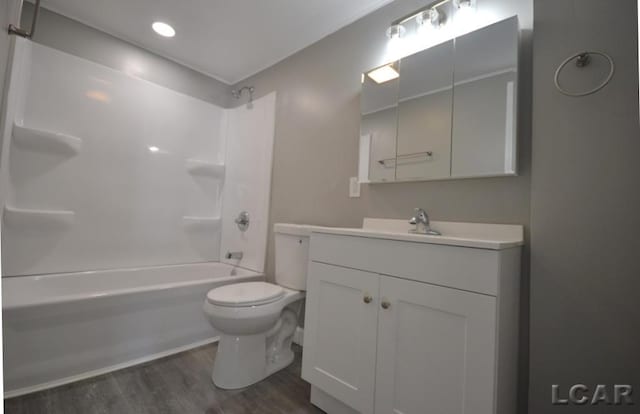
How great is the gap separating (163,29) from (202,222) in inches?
62.0

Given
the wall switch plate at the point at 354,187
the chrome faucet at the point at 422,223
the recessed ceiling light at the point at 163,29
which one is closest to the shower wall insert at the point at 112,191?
the recessed ceiling light at the point at 163,29

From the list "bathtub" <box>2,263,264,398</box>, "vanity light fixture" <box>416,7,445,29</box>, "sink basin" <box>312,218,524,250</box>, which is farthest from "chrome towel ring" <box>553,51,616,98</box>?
"bathtub" <box>2,263,264,398</box>

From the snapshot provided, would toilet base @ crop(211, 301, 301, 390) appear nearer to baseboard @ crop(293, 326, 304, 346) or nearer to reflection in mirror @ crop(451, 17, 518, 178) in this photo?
baseboard @ crop(293, 326, 304, 346)

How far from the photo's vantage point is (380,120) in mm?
1760

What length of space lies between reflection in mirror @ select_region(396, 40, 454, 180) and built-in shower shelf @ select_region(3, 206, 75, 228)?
2.26 meters

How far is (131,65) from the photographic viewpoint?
2.45m

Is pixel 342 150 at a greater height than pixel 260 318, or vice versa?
pixel 342 150

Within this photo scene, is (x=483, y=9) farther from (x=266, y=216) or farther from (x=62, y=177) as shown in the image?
(x=62, y=177)

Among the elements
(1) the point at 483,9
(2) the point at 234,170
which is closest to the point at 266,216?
(2) the point at 234,170

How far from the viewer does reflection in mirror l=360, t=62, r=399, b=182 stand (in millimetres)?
1702

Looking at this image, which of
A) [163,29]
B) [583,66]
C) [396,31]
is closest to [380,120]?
[396,31]

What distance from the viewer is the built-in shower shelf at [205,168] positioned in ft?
9.11

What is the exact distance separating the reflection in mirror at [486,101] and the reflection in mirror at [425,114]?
0.04 meters

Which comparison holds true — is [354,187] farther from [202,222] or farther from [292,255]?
[202,222]
